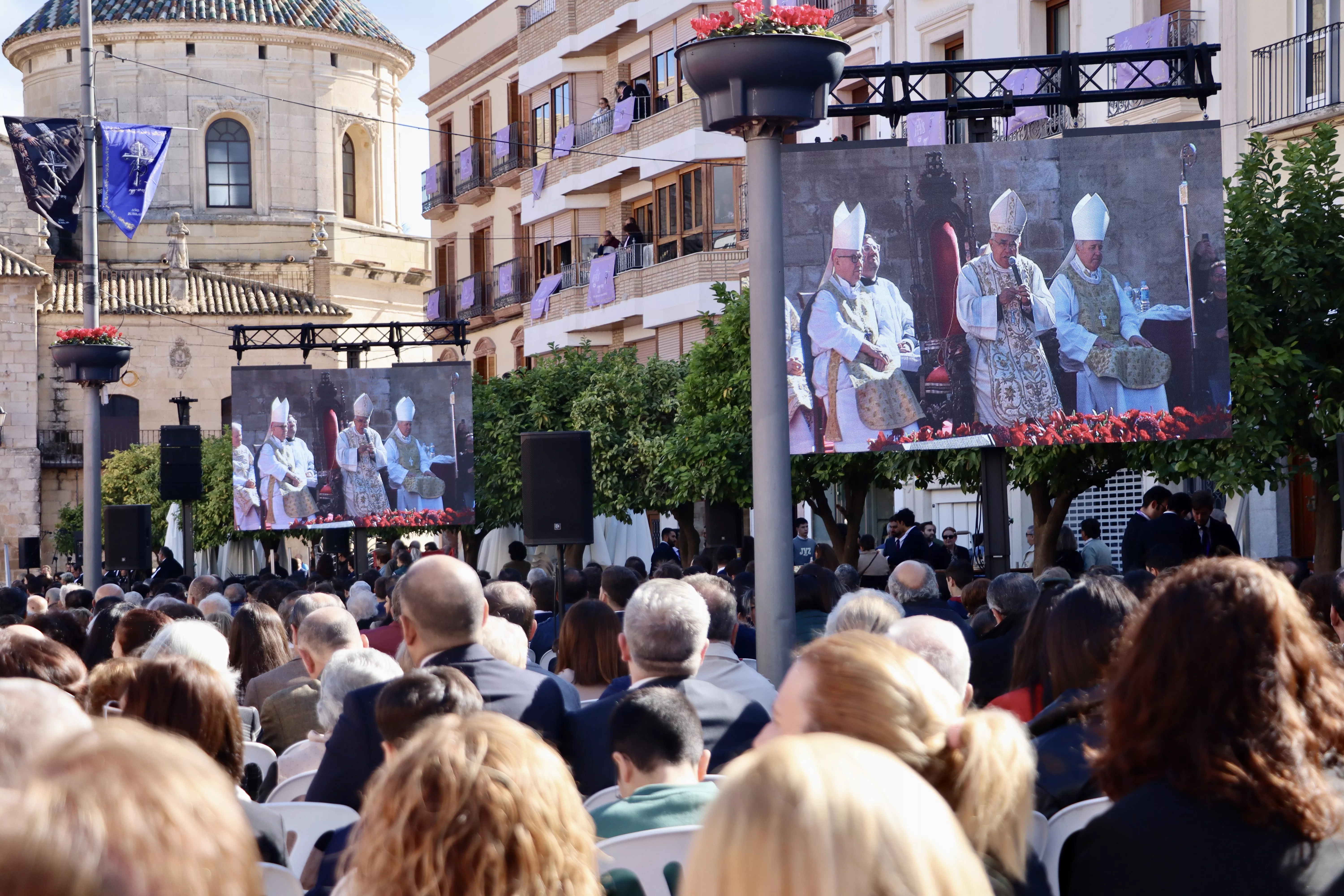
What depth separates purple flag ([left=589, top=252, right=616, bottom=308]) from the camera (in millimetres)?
33469

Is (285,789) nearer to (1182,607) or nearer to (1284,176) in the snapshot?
(1182,607)

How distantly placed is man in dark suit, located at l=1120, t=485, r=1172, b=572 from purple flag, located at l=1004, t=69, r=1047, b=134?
32.8ft

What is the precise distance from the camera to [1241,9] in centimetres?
2045

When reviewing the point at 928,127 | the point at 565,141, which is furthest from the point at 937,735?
the point at 565,141

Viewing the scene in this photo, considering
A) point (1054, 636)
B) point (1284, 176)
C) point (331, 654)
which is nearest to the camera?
point (1054, 636)

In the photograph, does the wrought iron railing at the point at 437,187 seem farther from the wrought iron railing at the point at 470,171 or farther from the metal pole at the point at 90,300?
the metal pole at the point at 90,300

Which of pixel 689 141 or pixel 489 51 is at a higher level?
pixel 489 51

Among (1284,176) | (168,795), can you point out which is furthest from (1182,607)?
(1284,176)

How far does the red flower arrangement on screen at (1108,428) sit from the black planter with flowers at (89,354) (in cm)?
983

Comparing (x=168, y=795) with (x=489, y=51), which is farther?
(x=489, y=51)

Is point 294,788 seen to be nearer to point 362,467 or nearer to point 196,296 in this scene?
point 362,467

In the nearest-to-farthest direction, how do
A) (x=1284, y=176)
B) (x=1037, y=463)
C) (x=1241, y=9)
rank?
(x=1037, y=463) → (x=1284, y=176) → (x=1241, y=9)

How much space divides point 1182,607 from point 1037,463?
11.9 metres

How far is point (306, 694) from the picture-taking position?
699 cm
